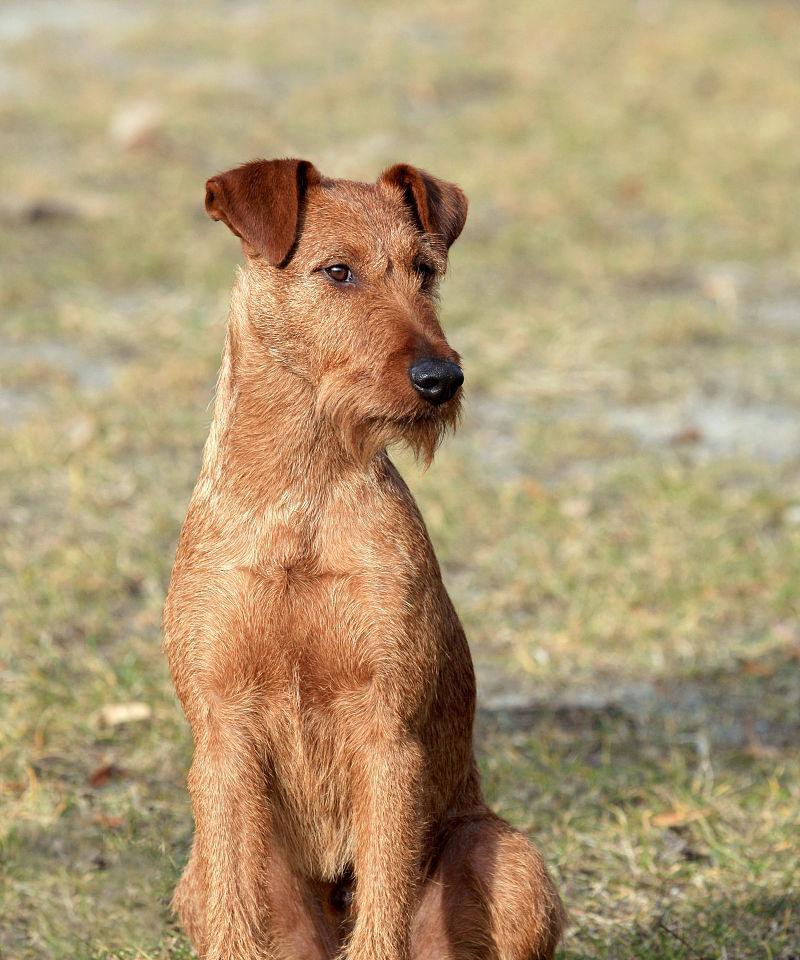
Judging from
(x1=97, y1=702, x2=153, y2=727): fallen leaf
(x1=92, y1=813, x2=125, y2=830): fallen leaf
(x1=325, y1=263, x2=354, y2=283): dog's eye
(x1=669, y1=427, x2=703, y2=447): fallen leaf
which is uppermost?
(x1=325, y1=263, x2=354, y2=283): dog's eye

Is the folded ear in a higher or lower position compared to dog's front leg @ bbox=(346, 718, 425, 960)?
higher

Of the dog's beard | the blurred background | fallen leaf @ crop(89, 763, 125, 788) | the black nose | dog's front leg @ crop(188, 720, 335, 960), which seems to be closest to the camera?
the black nose

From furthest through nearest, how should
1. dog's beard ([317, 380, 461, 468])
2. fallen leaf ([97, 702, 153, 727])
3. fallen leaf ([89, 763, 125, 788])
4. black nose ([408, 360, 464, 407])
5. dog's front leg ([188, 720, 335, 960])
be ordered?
fallen leaf ([97, 702, 153, 727]) → fallen leaf ([89, 763, 125, 788]) → dog's front leg ([188, 720, 335, 960]) → dog's beard ([317, 380, 461, 468]) → black nose ([408, 360, 464, 407])

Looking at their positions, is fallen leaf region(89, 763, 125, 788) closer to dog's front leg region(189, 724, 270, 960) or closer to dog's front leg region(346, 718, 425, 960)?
dog's front leg region(189, 724, 270, 960)

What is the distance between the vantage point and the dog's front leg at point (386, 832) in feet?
11.4

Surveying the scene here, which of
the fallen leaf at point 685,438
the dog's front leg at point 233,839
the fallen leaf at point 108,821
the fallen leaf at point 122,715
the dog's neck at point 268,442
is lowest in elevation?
the fallen leaf at point 108,821

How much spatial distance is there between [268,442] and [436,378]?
0.54m

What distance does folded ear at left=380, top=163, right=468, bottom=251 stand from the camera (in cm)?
374

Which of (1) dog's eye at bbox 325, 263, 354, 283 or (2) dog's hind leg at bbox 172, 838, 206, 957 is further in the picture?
(2) dog's hind leg at bbox 172, 838, 206, 957

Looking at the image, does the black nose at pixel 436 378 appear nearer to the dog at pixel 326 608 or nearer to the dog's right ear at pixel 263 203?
the dog at pixel 326 608

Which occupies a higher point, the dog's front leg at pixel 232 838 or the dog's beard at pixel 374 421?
the dog's beard at pixel 374 421

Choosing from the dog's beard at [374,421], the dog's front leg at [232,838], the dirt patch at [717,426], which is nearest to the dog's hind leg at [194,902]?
the dog's front leg at [232,838]

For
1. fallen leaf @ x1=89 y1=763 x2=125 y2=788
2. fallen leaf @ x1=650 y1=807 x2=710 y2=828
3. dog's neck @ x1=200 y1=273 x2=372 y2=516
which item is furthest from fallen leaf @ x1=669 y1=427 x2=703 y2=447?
dog's neck @ x1=200 y1=273 x2=372 y2=516

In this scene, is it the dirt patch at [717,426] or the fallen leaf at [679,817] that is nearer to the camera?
the fallen leaf at [679,817]
